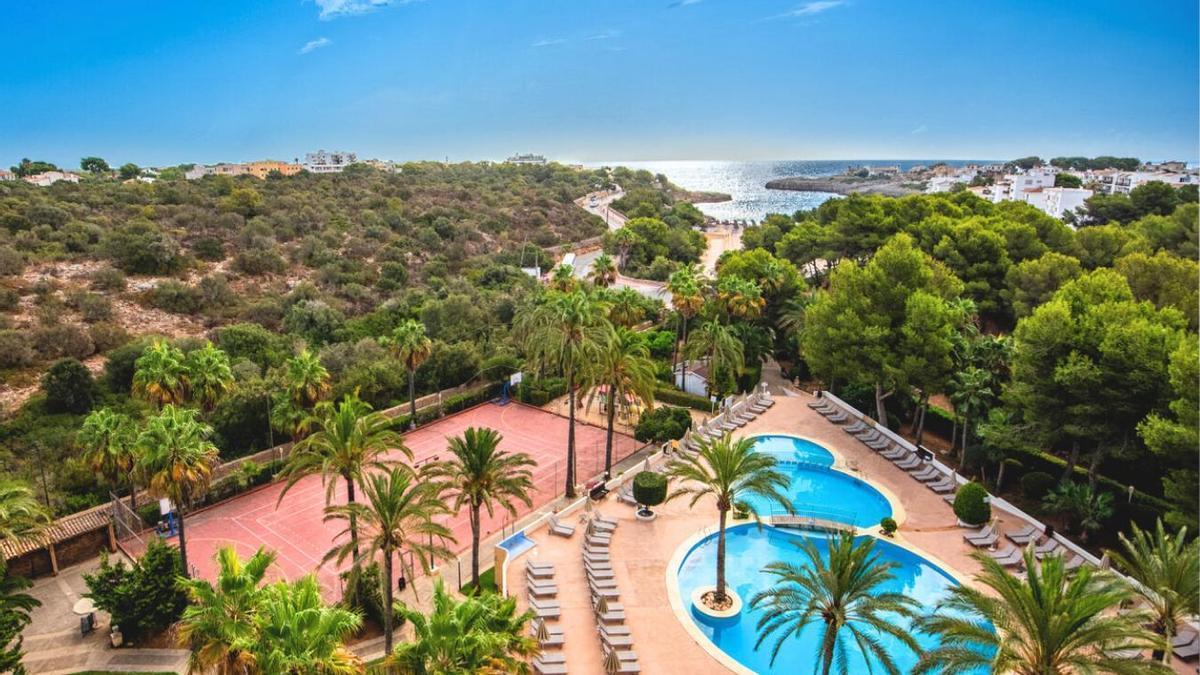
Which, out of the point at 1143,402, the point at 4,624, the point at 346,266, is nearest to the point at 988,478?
the point at 1143,402

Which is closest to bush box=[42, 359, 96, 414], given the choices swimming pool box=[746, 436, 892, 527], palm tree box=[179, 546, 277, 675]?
palm tree box=[179, 546, 277, 675]

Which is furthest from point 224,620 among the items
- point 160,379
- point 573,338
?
point 160,379

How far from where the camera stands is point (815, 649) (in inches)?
734

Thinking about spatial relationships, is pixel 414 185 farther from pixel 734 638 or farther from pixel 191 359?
pixel 734 638

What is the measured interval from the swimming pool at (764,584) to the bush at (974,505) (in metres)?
2.93

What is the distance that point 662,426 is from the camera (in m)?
32.5

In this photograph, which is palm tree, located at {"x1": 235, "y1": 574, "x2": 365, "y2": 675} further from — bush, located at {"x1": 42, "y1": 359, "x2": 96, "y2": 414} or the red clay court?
bush, located at {"x1": 42, "y1": 359, "x2": 96, "y2": 414}

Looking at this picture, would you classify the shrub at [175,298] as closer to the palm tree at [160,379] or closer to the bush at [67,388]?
the bush at [67,388]

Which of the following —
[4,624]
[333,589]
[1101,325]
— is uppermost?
[1101,325]

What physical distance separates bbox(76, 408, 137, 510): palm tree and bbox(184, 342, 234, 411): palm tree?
3.41 metres

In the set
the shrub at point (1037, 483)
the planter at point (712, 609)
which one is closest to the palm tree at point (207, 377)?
the planter at point (712, 609)

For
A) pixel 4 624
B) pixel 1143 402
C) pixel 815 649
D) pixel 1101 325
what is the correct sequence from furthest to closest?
1. pixel 1101 325
2. pixel 1143 402
3. pixel 815 649
4. pixel 4 624

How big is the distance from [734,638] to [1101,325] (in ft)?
55.8

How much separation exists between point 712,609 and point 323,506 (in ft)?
56.9
